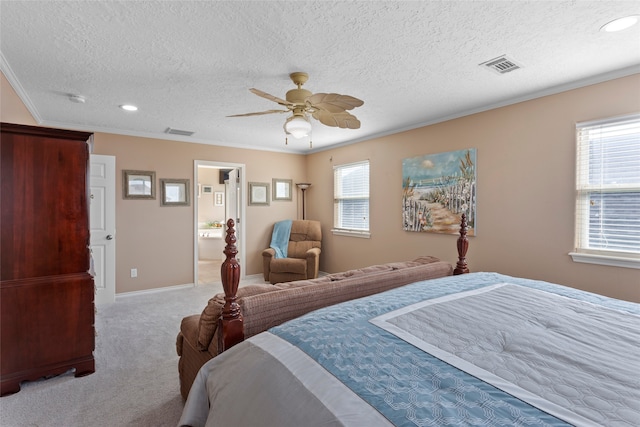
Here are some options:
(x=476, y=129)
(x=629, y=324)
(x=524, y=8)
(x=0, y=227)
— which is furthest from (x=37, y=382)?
(x=476, y=129)

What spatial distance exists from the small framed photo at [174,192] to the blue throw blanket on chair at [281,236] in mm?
1636

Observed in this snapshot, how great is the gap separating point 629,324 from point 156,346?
3441 millimetres

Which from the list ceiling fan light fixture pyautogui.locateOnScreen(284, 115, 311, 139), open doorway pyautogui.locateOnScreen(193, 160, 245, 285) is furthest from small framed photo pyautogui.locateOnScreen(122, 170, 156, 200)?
ceiling fan light fixture pyautogui.locateOnScreen(284, 115, 311, 139)

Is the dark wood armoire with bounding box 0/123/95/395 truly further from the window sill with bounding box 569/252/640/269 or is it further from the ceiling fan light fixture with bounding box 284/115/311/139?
the window sill with bounding box 569/252/640/269

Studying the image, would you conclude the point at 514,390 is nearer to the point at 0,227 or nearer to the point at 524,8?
the point at 524,8

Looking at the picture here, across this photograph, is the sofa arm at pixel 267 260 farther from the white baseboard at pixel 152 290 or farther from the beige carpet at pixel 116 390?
the beige carpet at pixel 116 390

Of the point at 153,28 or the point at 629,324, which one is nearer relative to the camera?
the point at 629,324

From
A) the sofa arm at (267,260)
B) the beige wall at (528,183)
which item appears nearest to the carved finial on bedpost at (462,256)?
the beige wall at (528,183)

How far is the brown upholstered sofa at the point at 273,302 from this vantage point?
1657mm

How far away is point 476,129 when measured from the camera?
11.7 ft

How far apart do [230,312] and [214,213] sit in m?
7.72

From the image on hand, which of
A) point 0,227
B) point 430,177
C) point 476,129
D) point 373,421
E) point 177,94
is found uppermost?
point 177,94

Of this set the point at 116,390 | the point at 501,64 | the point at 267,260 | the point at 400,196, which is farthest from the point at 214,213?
the point at 501,64

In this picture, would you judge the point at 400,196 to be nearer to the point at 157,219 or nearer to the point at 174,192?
the point at 174,192
